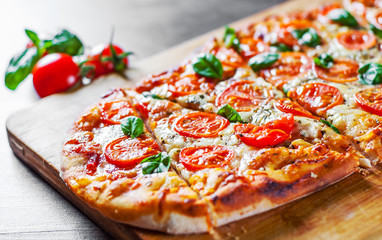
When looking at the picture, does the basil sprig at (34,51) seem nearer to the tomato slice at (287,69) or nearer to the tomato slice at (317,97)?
the tomato slice at (287,69)

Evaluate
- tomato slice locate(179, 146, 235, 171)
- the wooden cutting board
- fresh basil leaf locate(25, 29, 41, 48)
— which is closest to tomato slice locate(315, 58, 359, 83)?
the wooden cutting board

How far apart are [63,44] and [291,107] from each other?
279cm

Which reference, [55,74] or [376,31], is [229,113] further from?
[376,31]

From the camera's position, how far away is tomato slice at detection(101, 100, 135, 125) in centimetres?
449

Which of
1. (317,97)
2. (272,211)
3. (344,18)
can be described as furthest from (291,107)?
(344,18)

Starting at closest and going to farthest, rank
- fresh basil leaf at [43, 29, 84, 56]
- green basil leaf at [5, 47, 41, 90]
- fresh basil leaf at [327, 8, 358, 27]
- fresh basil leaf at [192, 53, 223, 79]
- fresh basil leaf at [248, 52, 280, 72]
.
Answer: fresh basil leaf at [192, 53, 223, 79]
fresh basil leaf at [248, 52, 280, 72]
green basil leaf at [5, 47, 41, 90]
fresh basil leaf at [43, 29, 84, 56]
fresh basil leaf at [327, 8, 358, 27]

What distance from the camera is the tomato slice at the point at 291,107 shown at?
14.6ft

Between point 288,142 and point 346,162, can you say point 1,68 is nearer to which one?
point 288,142

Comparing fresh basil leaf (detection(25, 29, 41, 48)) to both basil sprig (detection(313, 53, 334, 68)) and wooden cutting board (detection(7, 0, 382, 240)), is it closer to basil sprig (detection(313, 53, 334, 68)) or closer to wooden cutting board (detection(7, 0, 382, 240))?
wooden cutting board (detection(7, 0, 382, 240))

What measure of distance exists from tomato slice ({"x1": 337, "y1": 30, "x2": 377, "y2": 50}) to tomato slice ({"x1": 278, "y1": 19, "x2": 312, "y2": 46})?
50cm

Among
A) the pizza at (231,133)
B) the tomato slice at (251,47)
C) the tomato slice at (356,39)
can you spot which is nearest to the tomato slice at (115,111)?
the pizza at (231,133)

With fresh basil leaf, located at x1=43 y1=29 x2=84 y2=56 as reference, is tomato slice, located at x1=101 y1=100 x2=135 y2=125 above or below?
below

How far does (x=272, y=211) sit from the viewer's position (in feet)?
12.1

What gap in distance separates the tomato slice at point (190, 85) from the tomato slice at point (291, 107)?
738mm
